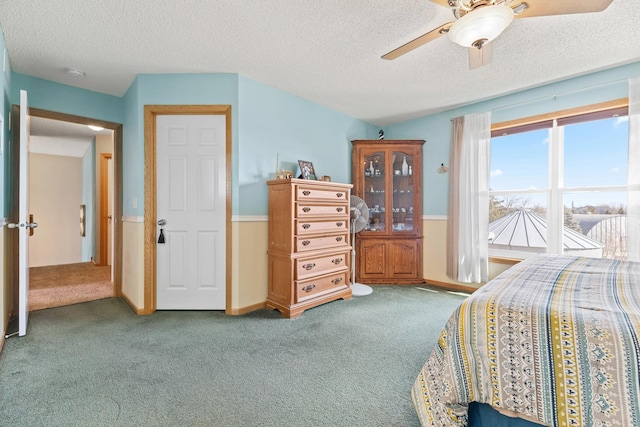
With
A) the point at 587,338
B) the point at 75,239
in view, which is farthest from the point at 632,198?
the point at 75,239

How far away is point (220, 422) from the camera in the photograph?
142 centimetres

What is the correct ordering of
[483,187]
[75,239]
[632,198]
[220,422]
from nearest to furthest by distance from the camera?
1. [220,422]
2. [632,198]
3. [483,187]
4. [75,239]

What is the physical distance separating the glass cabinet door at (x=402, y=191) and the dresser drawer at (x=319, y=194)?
45.0 inches

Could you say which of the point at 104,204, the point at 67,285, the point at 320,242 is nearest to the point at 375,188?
the point at 320,242

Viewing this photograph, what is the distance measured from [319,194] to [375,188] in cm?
143

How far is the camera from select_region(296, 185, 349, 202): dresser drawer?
2.87 meters

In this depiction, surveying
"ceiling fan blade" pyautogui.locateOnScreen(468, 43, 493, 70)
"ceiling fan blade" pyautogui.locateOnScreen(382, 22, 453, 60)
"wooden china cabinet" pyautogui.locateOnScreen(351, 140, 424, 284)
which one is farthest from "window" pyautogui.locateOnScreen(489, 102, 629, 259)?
"ceiling fan blade" pyautogui.locateOnScreen(382, 22, 453, 60)

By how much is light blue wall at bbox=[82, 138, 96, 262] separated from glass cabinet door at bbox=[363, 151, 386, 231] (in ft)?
15.4

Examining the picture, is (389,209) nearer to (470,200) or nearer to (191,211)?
(470,200)

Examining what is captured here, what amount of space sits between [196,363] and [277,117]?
2.42 m

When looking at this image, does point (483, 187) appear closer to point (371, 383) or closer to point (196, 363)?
point (371, 383)

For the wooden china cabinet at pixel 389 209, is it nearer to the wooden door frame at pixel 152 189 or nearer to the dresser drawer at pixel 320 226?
the dresser drawer at pixel 320 226

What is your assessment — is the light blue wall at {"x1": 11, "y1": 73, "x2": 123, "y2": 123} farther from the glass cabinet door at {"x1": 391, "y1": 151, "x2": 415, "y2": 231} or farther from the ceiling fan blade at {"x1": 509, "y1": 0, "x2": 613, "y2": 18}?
the ceiling fan blade at {"x1": 509, "y1": 0, "x2": 613, "y2": 18}

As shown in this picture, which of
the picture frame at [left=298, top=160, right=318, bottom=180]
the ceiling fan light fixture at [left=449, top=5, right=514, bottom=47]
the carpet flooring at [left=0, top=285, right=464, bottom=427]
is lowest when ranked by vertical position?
the carpet flooring at [left=0, top=285, right=464, bottom=427]
